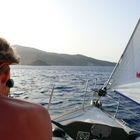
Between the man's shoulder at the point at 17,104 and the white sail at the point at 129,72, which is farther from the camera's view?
the white sail at the point at 129,72

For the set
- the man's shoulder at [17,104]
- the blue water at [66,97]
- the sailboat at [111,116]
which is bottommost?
the blue water at [66,97]

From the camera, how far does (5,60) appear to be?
156 cm

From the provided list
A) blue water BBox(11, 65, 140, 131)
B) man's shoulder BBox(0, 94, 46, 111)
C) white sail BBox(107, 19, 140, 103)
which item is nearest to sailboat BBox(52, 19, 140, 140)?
white sail BBox(107, 19, 140, 103)

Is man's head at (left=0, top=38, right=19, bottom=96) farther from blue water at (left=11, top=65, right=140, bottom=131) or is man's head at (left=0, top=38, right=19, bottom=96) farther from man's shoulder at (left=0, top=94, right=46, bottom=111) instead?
blue water at (left=11, top=65, right=140, bottom=131)

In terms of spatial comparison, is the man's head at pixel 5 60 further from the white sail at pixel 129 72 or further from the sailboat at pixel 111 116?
the white sail at pixel 129 72

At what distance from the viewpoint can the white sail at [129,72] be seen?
492cm

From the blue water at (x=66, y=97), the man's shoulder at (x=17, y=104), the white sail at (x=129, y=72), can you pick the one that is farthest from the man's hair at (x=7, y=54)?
the blue water at (x=66, y=97)

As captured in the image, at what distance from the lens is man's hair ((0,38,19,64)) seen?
5.09 ft

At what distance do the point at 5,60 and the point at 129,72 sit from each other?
374 centimetres

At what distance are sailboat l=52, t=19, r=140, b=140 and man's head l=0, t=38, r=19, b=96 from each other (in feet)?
8.55

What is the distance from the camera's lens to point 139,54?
200 inches

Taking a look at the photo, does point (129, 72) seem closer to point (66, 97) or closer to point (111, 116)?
point (111, 116)

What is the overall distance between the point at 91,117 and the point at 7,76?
136 inches

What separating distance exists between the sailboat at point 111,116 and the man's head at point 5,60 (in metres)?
2.60
